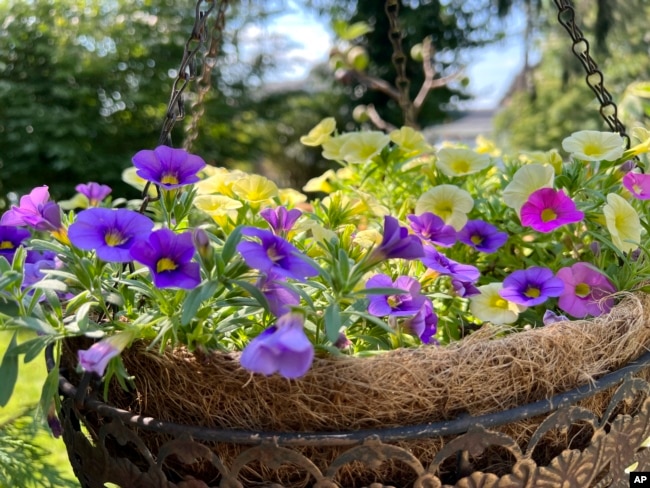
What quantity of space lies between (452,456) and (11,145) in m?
3.85

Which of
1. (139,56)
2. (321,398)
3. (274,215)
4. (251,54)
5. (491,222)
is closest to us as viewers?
(321,398)

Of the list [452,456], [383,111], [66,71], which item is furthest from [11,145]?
[452,456]

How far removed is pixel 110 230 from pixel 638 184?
59 centimetres

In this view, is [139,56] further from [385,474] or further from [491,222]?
[385,474]

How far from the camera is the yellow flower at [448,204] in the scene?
806 millimetres

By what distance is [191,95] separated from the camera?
159 inches

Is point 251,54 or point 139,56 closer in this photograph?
point 139,56

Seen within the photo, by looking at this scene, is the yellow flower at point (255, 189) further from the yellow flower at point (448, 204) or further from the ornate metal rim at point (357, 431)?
the ornate metal rim at point (357, 431)

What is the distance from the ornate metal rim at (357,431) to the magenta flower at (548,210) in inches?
8.1

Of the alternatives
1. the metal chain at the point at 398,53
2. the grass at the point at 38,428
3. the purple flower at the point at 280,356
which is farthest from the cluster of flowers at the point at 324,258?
the grass at the point at 38,428

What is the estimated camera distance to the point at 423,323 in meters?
0.63

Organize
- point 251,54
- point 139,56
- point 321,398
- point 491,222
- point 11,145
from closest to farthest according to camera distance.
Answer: point 321,398 < point 491,222 < point 11,145 < point 139,56 < point 251,54

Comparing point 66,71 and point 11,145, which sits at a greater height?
point 66,71

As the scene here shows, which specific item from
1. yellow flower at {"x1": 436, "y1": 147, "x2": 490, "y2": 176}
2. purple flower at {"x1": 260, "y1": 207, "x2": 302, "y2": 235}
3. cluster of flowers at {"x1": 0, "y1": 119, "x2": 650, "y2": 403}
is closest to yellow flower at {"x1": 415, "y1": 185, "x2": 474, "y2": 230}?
cluster of flowers at {"x1": 0, "y1": 119, "x2": 650, "y2": 403}
